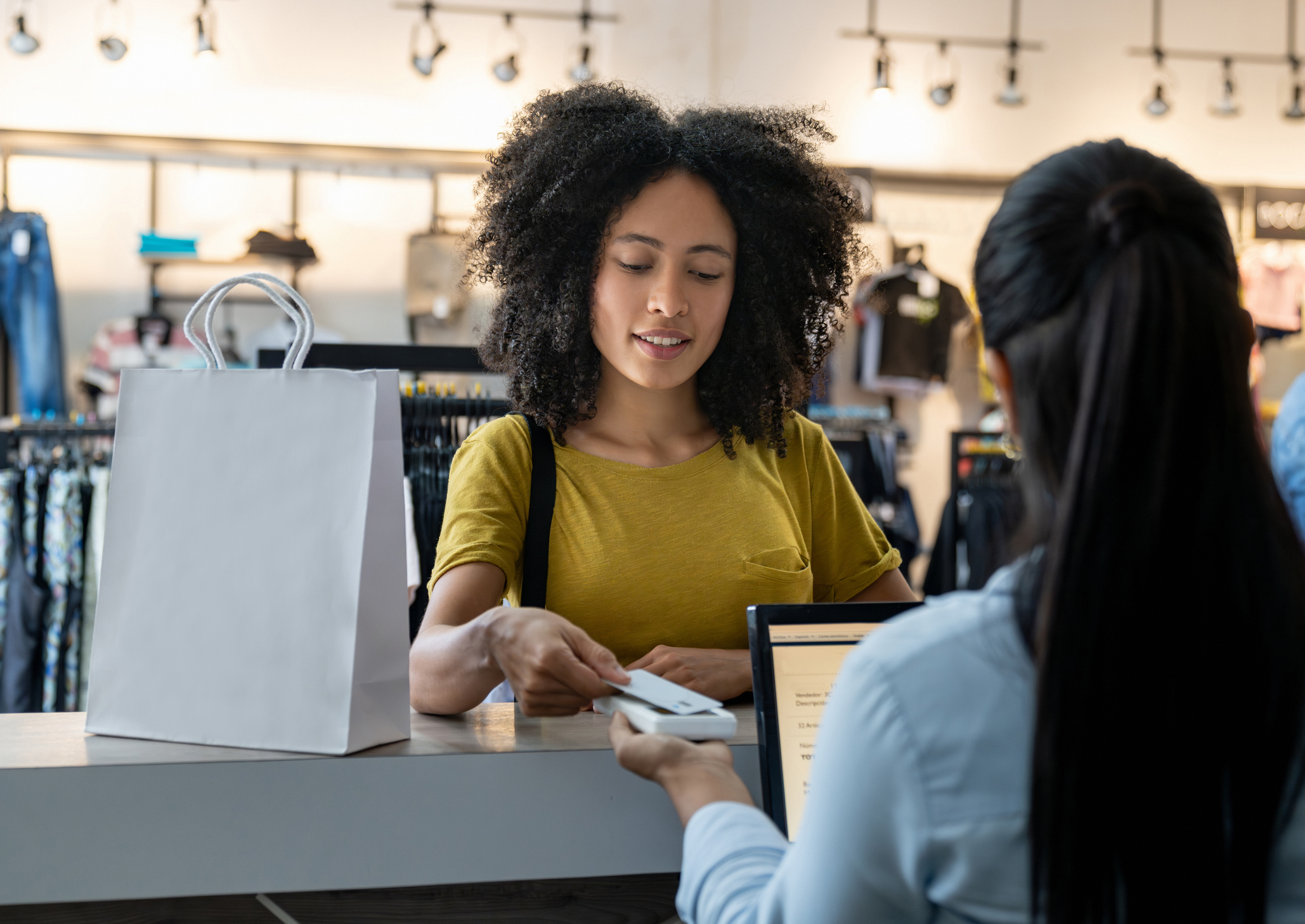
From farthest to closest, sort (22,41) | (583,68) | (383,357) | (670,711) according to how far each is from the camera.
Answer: (583,68), (22,41), (383,357), (670,711)

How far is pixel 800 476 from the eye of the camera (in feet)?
4.65

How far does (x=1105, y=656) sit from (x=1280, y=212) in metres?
5.94

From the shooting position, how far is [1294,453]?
4.13 ft

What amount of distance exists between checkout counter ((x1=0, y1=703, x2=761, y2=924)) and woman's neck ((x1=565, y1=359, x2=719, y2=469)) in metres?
0.49

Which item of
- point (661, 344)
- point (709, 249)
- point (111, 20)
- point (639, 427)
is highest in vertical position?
point (111, 20)

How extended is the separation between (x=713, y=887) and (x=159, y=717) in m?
0.53

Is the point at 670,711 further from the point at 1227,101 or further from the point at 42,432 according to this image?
the point at 1227,101

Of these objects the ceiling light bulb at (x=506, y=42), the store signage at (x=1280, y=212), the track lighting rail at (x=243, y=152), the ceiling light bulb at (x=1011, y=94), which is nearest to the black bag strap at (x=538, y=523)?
the track lighting rail at (x=243, y=152)

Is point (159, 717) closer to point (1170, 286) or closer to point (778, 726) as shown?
point (778, 726)

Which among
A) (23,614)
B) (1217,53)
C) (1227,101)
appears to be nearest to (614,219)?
(23,614)

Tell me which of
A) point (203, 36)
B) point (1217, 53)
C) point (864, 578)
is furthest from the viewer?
point (1217, 53)

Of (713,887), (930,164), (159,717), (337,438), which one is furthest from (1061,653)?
(930,164)

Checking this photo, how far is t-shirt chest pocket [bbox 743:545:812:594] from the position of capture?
4.21 feet

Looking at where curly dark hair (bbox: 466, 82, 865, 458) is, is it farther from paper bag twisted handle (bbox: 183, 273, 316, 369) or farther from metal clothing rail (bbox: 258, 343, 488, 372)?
paper bag twisted handle (bbox: 183, 273, 316, 369)
